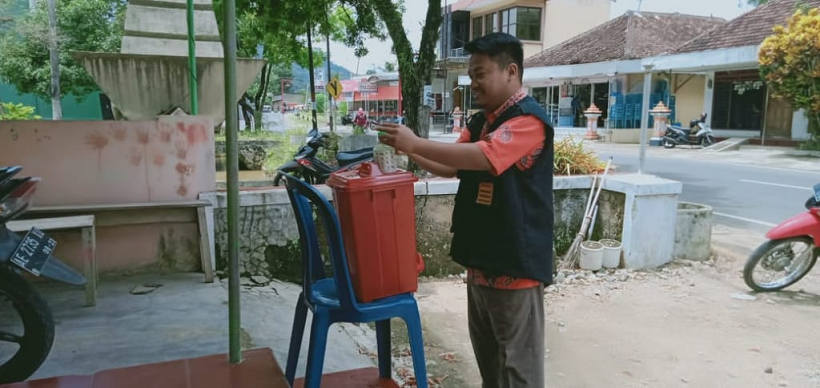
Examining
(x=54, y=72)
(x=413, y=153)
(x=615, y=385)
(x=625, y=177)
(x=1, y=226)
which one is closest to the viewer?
(x=413, y=153)

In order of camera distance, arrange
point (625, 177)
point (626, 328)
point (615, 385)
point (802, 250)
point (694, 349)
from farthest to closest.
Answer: point (625, 177) < point (802, 250) < point (626, 328) < point (694, 349) < point (615, 385)

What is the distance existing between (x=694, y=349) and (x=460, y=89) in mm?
26847

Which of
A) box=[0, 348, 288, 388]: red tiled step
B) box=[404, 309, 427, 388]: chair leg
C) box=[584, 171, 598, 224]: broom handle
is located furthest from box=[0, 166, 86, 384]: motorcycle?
box=[584, 171, 598, 224]: broom handle

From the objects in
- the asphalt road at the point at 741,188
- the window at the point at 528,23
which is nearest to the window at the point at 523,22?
the window at the point at 528,23

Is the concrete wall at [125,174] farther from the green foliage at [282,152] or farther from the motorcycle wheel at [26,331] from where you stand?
the green foliage at [282,152]

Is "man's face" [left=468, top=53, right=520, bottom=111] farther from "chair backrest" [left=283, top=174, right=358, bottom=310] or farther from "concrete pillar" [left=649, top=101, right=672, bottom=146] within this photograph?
"concrete pillar" [left=649, top=101, right=672, bottom=146]

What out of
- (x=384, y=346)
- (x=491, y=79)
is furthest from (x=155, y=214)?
(x=491, y=79)

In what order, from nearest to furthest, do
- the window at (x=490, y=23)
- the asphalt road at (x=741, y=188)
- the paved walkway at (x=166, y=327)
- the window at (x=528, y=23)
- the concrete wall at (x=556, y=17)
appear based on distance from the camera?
the paved walkway at (x=166, y=327) < the asphalt road at (x=741, y=188) < the window at (x=528, y=23) < the concrete wall at (x=556, y=17) < the window at (x=490, y=23)

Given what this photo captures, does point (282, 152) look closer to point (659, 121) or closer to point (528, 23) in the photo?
point (659, 121)

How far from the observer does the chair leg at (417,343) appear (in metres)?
2.08

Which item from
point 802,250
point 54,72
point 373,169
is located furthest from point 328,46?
point 373,169

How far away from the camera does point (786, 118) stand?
16938 mm

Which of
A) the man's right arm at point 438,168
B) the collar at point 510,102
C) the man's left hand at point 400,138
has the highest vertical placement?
the collar at point 510,102

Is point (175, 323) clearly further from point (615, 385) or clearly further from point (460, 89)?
point (460, 89)
